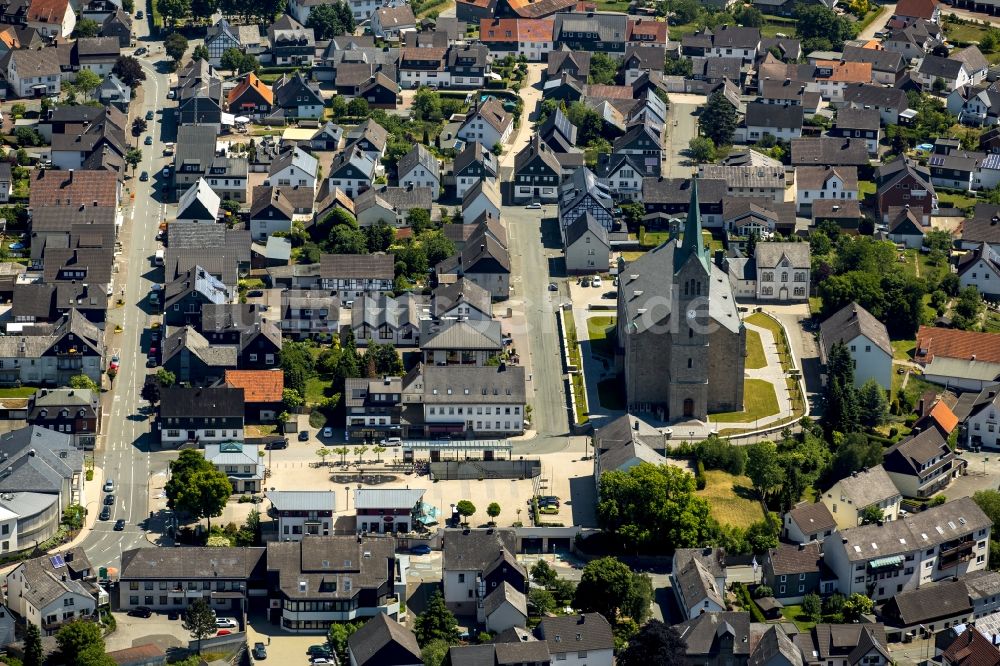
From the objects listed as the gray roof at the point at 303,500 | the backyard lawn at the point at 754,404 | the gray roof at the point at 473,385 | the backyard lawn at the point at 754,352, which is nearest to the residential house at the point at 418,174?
the backyard lawn at the point at 754,352

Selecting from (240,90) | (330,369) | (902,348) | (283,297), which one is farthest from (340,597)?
(240,90)

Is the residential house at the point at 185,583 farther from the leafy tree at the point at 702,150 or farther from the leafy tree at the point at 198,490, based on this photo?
the leafy tree at the point at 702,150

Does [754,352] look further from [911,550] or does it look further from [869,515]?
[911,550]

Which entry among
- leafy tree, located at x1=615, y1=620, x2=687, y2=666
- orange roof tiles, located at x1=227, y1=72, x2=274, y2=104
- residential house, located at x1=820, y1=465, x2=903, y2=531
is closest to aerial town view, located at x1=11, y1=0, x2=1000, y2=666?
leafy tree, located at x1=615, y1=620, x2=687, y2=666

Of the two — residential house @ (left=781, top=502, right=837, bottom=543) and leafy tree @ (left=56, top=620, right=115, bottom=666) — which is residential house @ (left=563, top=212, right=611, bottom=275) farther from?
leafy tree @ (left=56, top=620, right=115, bottom=666)

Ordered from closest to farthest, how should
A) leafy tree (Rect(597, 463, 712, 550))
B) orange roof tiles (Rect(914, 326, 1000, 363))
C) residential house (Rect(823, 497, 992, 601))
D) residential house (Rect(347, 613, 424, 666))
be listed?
residential house (Rect(347, 613, 424, 666))
residential house (Rect(823, 497, 992, 601))
leafy tree (Rect(597, 463, 712, 550))
orange roof tiles (Rect(914, 326, 1000, 363))

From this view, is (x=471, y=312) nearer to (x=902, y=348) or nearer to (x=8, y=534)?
(x=902, y=348)
